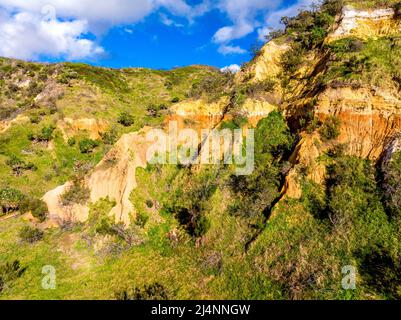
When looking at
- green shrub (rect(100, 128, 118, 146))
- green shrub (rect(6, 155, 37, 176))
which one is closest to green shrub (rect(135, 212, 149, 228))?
green shrub (rect(6, 155, 37, 176))

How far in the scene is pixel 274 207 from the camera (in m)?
18.8

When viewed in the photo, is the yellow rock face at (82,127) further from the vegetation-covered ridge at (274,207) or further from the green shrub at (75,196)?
the green shrub at (75,196)

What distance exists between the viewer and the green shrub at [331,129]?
19.6 m

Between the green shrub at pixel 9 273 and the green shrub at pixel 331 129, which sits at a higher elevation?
the green shrub at pixel 331 129

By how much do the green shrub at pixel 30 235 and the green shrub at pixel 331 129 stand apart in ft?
78.2

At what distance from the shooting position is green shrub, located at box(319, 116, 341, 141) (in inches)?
771

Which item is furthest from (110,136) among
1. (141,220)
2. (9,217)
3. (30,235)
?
(141,220)

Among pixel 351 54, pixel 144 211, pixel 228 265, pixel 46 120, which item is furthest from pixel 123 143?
pixel 46 120

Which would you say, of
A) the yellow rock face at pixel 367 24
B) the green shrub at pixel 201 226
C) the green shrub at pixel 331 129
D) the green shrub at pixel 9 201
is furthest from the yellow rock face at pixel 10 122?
the green shrub at pixel 331 129

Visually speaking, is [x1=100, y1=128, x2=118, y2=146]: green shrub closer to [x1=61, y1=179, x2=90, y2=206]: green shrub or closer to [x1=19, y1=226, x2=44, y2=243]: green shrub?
[x1=61, y1=179, x2=90, y2=206]: green shrub

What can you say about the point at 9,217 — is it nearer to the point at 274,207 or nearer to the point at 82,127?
the point at 82,127

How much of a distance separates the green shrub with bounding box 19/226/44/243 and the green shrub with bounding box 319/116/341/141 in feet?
78.2

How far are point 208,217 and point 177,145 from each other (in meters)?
10.1

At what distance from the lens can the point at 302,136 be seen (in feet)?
68.7
